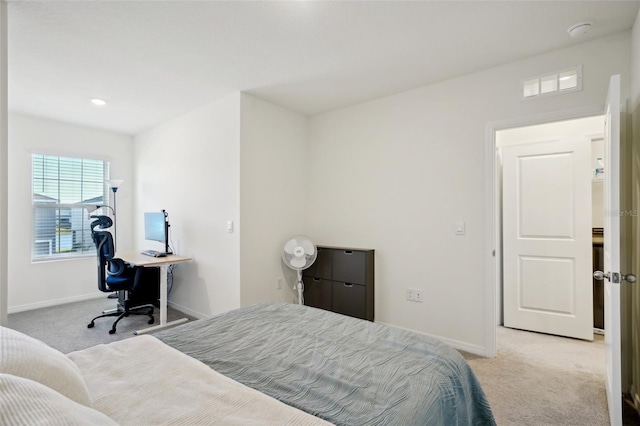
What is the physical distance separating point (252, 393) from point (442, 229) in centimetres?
242

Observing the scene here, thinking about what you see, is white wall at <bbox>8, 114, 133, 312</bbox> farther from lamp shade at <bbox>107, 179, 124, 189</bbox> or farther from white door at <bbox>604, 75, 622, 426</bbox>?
white door at <bbox>604, 75, 622, 426</bbox>

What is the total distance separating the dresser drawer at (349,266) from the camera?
10.9 feet

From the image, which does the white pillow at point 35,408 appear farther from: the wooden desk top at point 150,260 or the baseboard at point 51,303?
the baseboard at point 51,303

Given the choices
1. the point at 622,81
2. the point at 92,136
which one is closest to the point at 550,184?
the point at 622,81

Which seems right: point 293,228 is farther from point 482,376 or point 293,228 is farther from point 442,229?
point 482,376

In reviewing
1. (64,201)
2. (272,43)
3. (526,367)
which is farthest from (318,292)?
(64,201)

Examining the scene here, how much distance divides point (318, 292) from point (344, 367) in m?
2.39

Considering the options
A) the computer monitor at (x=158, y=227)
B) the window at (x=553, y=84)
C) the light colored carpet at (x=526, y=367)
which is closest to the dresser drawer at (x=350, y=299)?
the light colored carpet at (x=526, y=367)

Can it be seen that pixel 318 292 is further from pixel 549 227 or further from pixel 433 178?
pixel 549 227

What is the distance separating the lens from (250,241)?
11.0 feet

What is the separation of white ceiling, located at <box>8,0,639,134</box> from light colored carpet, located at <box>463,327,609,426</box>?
2.54m

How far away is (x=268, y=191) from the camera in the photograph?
3.57 metres

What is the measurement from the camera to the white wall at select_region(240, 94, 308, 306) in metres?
3.32

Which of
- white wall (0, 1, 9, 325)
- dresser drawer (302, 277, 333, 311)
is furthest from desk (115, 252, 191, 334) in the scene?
dresser drawer (302, 277, 333, 311)
